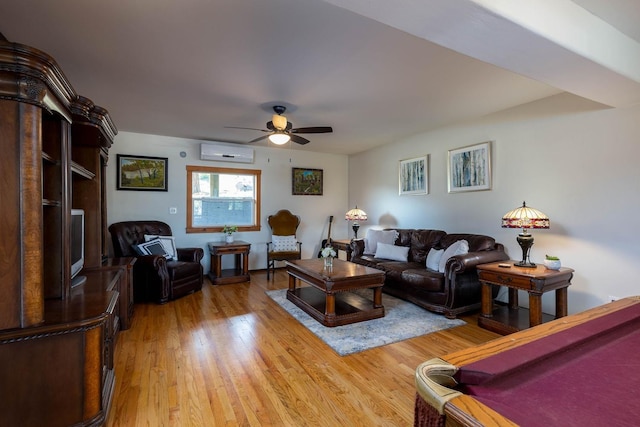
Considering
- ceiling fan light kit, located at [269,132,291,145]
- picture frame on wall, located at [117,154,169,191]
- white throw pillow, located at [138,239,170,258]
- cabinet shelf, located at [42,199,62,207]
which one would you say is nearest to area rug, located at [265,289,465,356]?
white throw pillow, located at [138,239,170,258]

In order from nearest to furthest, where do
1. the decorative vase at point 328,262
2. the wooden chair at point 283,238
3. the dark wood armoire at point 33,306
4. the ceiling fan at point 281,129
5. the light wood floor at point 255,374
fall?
the dark wood armoire at point 33,306 → the light wood floor at point 255,374 → the ceiling fan at point 281,129 → the decorative vase at point 328,262 → the wooden chair at point 283,238

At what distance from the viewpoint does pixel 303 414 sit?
1849 mm

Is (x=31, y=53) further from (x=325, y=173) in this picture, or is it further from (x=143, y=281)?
(x=325, y=173)

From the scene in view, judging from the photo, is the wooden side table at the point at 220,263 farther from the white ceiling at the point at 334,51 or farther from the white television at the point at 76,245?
the white television at the point at 76,245

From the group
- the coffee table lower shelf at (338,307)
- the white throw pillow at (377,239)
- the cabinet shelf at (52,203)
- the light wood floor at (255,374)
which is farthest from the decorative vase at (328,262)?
the cabinet shelf at (52,203)

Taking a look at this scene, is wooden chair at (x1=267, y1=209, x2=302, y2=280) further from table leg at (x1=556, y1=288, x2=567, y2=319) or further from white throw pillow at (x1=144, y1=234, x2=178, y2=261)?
table leg at (x1=556, y1=288, x2=567, y2=319)

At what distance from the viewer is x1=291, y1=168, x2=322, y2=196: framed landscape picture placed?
6.27 m

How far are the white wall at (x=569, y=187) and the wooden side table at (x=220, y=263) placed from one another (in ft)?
10.7

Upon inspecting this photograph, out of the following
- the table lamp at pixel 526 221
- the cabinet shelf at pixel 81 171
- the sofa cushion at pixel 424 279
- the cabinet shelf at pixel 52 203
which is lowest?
the sofa cushion at pixel 424 279

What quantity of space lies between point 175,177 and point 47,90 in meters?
3.88

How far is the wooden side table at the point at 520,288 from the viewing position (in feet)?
9.15

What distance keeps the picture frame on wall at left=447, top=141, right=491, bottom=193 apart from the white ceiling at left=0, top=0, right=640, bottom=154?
2.19 ft

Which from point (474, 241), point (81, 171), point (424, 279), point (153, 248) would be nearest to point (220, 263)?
point (153, 248)

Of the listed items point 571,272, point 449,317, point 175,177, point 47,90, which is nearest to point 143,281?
point 175,177
